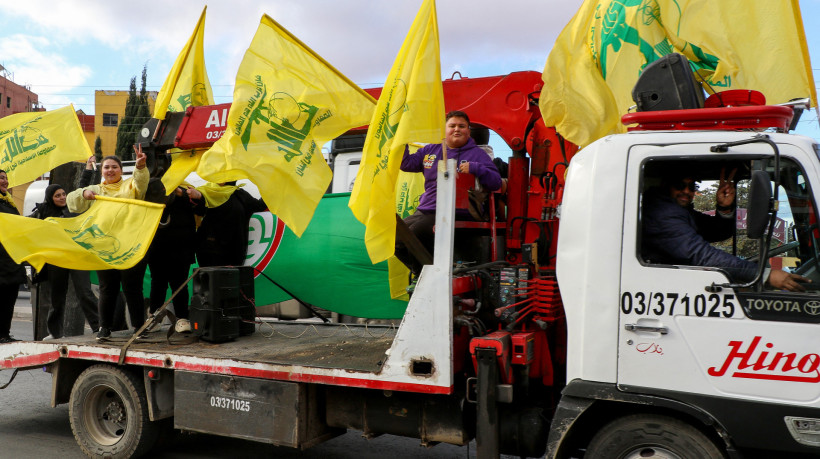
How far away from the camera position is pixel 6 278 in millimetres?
6891

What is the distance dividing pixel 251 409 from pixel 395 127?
211cm

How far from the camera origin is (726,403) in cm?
320

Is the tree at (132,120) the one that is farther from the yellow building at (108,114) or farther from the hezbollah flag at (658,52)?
the hezbollah flag at (658,52)

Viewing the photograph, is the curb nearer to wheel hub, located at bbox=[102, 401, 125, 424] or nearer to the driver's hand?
wheel hub, located at bbox=[102, 401, 125, 424]

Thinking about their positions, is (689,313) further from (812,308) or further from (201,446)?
(201,446)

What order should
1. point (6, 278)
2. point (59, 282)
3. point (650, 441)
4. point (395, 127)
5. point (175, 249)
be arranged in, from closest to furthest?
point (650, 441) < point (395, 127) < point (175, 249) < point (6, 278) < point (59, 282)

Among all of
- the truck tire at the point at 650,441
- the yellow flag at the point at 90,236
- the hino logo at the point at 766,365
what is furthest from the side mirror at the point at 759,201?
the yellow flag at the point at 90,236

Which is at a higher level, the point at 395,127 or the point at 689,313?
the point at 395,127

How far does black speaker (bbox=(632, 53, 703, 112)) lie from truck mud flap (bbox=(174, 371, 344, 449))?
9.15ft

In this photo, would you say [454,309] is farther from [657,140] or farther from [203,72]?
[203,72]

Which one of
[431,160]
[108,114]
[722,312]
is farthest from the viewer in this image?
[108,114]

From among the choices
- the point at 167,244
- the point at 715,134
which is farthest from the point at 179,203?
the point at 715,134

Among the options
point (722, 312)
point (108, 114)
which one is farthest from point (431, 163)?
point (108, 114)

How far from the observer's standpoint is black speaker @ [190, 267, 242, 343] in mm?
5363
